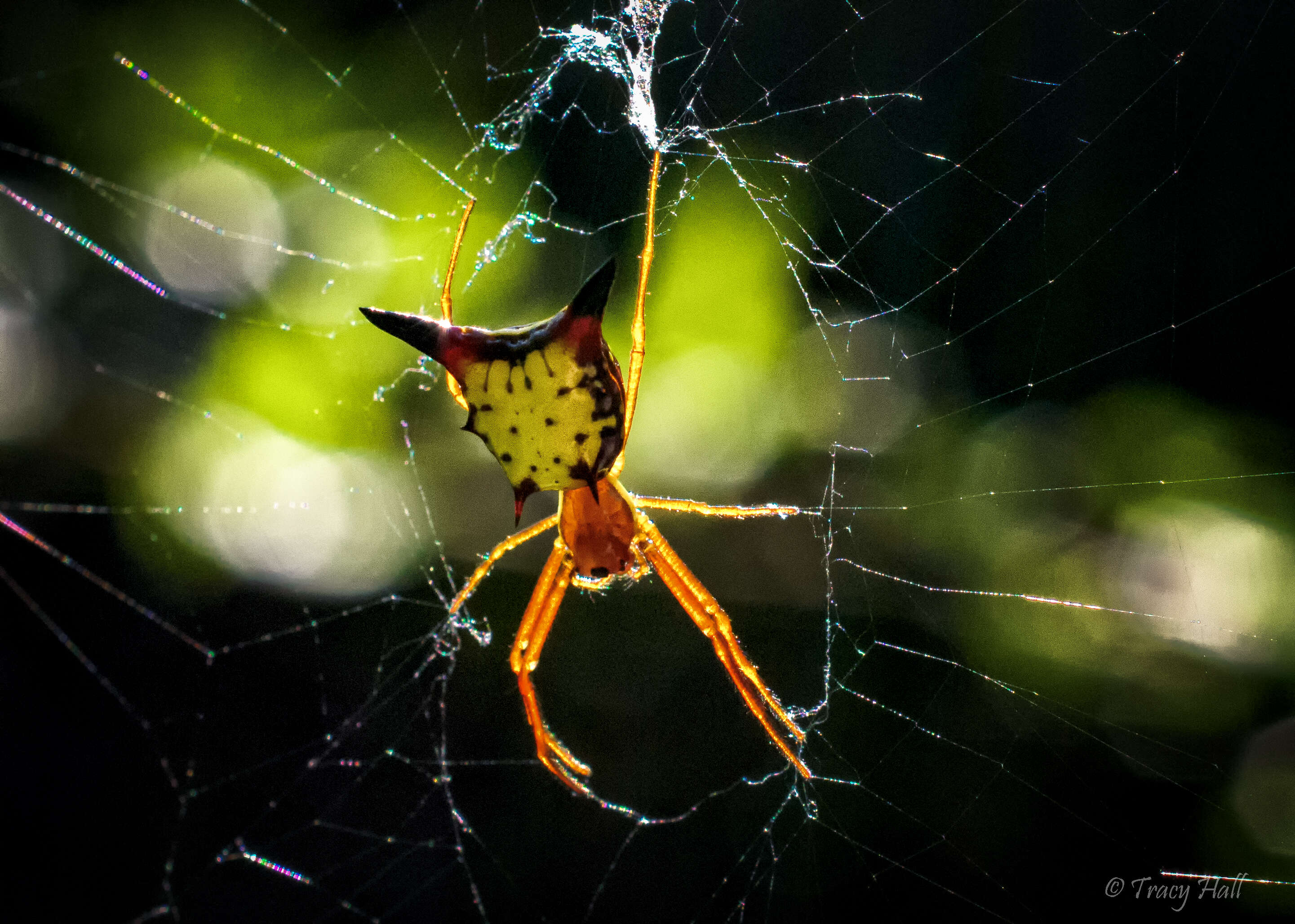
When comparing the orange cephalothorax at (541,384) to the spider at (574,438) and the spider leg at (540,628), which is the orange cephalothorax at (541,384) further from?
the spider leg at (540,628)

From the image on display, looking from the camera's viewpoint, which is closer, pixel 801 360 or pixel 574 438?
pixel 574 438

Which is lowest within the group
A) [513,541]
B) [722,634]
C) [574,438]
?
[722,634]

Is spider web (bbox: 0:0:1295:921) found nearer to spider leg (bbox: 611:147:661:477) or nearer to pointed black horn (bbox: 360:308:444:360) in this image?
spider leg (bbox: 611:147:661:477)

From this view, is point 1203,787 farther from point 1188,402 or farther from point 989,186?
point 989,186

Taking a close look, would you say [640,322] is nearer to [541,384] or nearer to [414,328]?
[541,384]

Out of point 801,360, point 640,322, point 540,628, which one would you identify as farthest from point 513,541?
point 801,360

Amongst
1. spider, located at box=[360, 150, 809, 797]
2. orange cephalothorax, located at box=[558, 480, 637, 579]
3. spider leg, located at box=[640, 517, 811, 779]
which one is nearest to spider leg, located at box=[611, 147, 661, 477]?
spider, located at box=[360, 150, 809, 797]

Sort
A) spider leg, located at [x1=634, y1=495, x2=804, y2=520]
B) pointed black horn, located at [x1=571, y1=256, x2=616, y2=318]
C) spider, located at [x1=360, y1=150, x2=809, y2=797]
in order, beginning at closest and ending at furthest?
pointed black horn, located at [x1=571, y1=256, x2=616, y2=318] < spider, located at [x1=360, y1=150, x2=809, y2=797] < spider leg, located at [x1=634, y1=495, x2=804, y2=520]

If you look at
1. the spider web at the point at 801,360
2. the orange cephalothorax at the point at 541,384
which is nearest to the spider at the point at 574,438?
the orange cephalothorax at the point at 541,384
